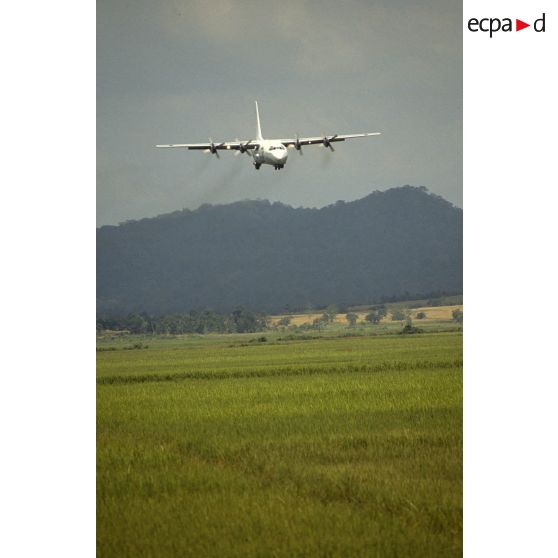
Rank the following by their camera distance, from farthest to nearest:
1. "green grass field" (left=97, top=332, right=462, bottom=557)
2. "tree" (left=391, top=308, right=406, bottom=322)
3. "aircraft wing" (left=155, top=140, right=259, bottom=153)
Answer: "tree" (left=391, top=308, right=406, bottom=322) < "aircraft wing" (left=155, top=140, right=259, bottom=153) < "green grass field" (left=97, top=332, right=462, bottom=557)

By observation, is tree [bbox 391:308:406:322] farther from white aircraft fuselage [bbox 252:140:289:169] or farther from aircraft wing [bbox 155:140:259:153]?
aircraft wing [bbox 155:140:259:153]

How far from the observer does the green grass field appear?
16.9ft

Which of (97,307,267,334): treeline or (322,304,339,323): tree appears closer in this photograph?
(97,307,267,334): treeline

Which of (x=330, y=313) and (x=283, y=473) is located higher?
(x=283, y=473)

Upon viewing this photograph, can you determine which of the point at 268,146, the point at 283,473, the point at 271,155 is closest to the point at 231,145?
the point at 268,146

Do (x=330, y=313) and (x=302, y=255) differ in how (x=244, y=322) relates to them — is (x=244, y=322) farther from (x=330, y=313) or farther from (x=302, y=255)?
(x=302, y=255)

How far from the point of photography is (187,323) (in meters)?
46.9
